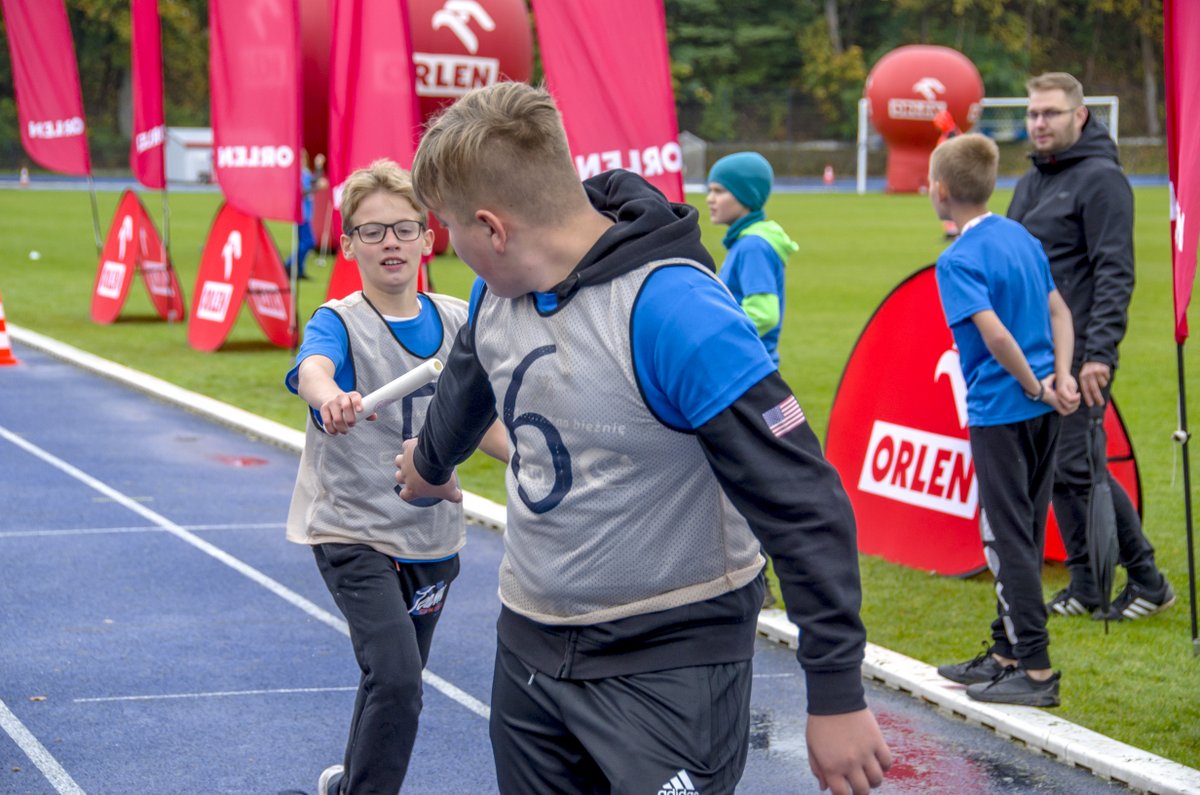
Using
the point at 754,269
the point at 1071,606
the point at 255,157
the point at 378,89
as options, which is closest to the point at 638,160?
the point at 754,269

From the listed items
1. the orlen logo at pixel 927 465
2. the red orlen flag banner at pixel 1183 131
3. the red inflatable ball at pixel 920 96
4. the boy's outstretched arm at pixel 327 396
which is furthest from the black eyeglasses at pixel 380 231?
the red inflatable ball at pixel 920 96

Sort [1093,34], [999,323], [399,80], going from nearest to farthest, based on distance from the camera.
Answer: [999,323], [399,80], [1093,34]

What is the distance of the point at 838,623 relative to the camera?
2.42m

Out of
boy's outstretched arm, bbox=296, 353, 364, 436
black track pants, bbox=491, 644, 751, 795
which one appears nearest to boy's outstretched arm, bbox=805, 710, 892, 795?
black track pants, bbox=491, 644, 751, 795

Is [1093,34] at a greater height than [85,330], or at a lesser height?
greater

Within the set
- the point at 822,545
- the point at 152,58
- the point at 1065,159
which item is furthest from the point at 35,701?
the point at 152,58

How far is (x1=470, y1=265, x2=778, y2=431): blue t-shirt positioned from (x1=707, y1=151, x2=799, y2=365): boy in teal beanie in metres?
4.04

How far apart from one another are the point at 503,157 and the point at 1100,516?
4.52 meters

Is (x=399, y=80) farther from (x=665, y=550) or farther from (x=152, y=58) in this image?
(x=665, y=550)

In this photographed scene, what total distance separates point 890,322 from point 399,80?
4257 millimetres

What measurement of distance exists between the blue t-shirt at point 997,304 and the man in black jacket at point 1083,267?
72 centimetres

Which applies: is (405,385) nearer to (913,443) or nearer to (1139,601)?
(1139,601)

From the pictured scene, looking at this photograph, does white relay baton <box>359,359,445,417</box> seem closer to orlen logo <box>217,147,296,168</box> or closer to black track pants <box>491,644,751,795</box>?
black track pants <box>491,644,751,795</box>

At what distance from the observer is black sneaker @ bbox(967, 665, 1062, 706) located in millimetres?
5668
